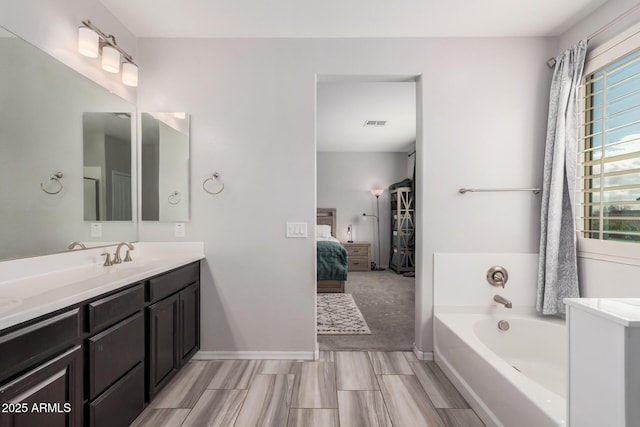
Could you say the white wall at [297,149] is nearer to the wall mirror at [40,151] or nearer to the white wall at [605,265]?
the white wall at [605,265]

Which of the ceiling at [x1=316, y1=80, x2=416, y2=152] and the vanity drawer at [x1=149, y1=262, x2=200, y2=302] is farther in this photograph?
the ceiling at [x1=316, y1=80, x2=416, y2=152]

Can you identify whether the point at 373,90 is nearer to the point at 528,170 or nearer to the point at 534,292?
the point at 528,170

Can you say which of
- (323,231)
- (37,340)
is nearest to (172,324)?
(37,340)

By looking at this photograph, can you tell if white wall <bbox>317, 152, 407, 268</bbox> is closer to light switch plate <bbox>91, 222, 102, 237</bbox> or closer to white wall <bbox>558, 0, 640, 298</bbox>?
white wall <bbox>558, 0, 640, 298</bbox>

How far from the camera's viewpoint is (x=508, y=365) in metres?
1.59

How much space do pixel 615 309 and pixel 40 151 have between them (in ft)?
8.18

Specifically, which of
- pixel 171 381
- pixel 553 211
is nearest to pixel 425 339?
pixel 553 211

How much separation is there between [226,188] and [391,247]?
16.5 feet

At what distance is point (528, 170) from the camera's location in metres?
2.34

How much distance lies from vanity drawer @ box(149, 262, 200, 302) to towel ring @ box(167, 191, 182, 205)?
0.51 metres

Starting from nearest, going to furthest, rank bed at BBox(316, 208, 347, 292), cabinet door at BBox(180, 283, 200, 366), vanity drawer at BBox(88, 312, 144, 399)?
vanity drawer at BBox(88, 312, 144, 399) < cabinet door at BBox(180, 283, 200, 366) < bed at BBox(316, 208, 347, 292)

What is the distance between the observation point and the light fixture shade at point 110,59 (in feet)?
6.40

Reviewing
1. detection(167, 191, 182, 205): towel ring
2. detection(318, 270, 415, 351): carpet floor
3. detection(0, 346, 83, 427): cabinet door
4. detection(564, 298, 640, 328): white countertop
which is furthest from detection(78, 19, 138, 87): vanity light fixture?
detection(564, 298, 640, 328): white countertop

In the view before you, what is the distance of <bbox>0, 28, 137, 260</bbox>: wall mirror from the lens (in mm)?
1383
